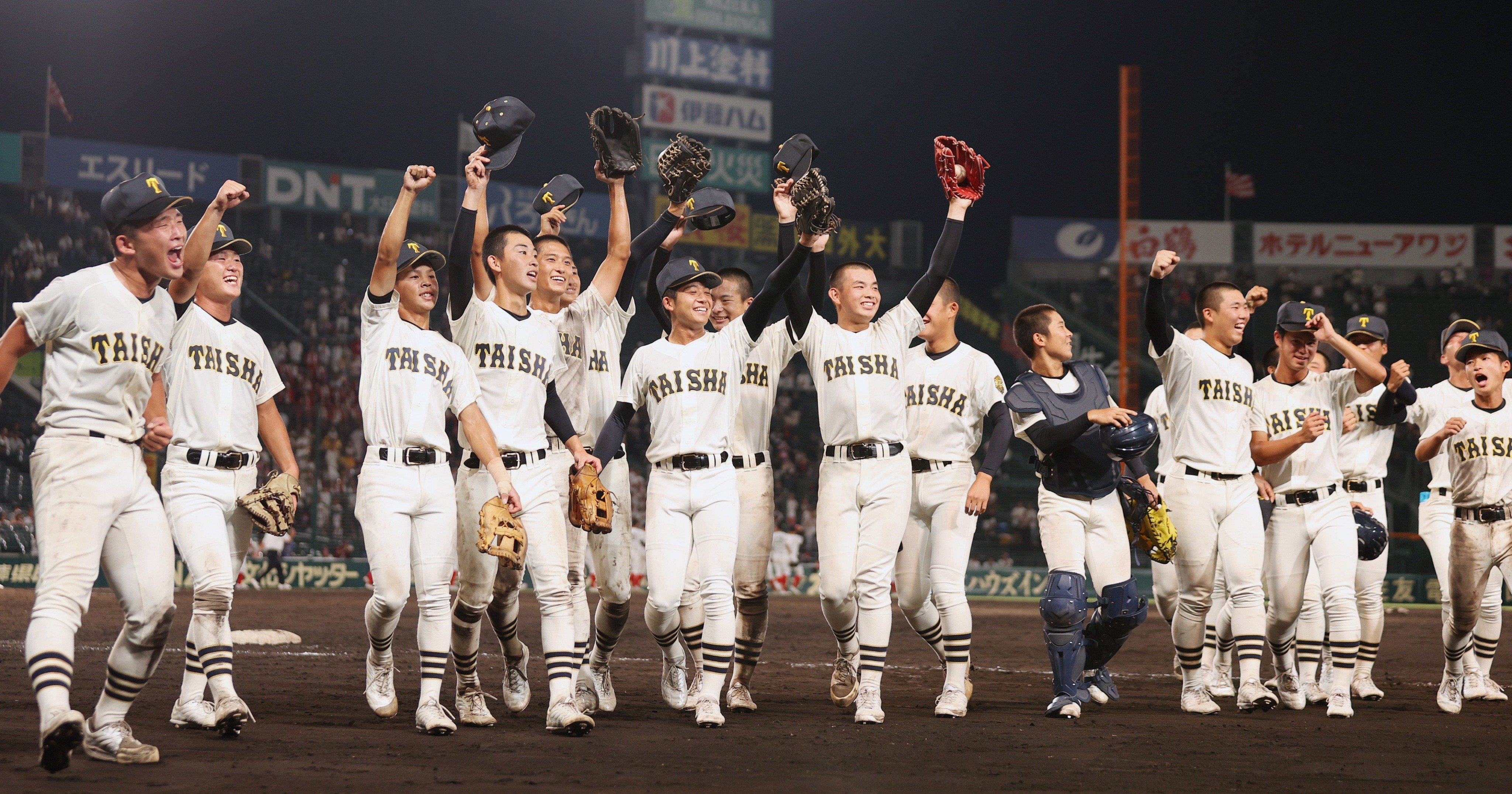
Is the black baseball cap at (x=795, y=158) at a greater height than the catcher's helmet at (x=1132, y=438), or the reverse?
the black baseball cap at (x=795, y=158)

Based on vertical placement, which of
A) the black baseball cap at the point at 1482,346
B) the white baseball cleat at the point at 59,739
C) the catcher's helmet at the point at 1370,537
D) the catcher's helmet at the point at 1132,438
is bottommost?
the white baseball cleat at the point at 59,739

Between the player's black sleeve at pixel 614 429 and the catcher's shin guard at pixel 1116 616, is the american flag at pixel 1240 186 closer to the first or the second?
the catcher's shin guard at pixel 1116 616

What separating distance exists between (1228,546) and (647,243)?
395cm

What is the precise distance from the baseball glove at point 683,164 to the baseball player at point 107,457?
298cm

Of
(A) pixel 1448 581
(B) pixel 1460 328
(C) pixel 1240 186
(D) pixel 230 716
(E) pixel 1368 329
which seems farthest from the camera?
(C) pixel 1240 186

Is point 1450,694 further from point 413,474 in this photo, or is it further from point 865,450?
point 413,474

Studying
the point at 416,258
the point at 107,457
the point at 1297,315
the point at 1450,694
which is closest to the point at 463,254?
the point at 416,258

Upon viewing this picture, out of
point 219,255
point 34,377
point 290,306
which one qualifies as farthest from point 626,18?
point 219,255

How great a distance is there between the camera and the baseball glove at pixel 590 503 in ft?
21.8

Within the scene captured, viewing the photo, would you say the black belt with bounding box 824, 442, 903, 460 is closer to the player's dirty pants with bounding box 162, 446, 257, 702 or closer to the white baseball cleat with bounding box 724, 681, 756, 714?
the white baseball cleat with bounding box 724, 681, 756, 714

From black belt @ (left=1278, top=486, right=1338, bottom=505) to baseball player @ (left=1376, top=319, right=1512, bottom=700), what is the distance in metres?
0.93

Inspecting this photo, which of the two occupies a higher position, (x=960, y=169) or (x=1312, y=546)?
(x=960, y=169)

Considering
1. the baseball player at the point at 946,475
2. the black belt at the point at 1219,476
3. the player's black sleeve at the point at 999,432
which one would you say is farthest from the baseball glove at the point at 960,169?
the black belt at the point at 1219,476

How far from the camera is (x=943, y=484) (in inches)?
305
